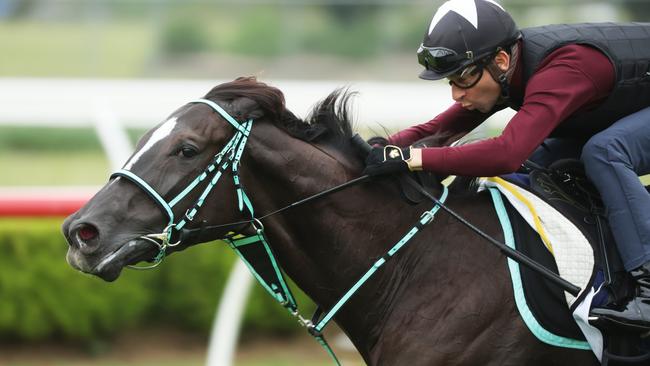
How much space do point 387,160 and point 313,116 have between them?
0.38m

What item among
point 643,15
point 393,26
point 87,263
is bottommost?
point 643,15

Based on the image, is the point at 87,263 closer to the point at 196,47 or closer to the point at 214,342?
the point at 214,342

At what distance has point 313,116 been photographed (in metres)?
3.82

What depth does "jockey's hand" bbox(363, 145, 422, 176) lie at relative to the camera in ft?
11.8

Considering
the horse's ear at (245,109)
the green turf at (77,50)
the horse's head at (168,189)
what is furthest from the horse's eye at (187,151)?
the green turf at (77,50)

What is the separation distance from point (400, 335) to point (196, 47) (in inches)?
588

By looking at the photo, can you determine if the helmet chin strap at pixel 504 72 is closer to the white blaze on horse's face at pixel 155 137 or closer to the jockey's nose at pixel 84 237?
the white blaze on horse's face at pixel 155 137

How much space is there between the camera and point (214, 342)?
5.60m

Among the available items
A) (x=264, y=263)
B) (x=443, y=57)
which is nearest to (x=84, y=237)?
(x=264, y=263)

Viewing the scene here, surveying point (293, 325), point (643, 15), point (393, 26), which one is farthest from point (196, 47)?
point (293, 325)

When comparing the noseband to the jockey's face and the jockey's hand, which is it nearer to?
the jockey's hand

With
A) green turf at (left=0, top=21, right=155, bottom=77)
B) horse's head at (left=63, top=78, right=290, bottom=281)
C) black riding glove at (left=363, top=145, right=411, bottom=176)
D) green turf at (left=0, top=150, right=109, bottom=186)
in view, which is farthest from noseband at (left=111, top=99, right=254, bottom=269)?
green turf at (left=0, top=21, right=155, bottom=77)

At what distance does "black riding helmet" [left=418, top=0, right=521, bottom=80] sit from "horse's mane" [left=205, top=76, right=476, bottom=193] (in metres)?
0.34

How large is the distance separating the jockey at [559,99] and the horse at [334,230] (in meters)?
0.23
